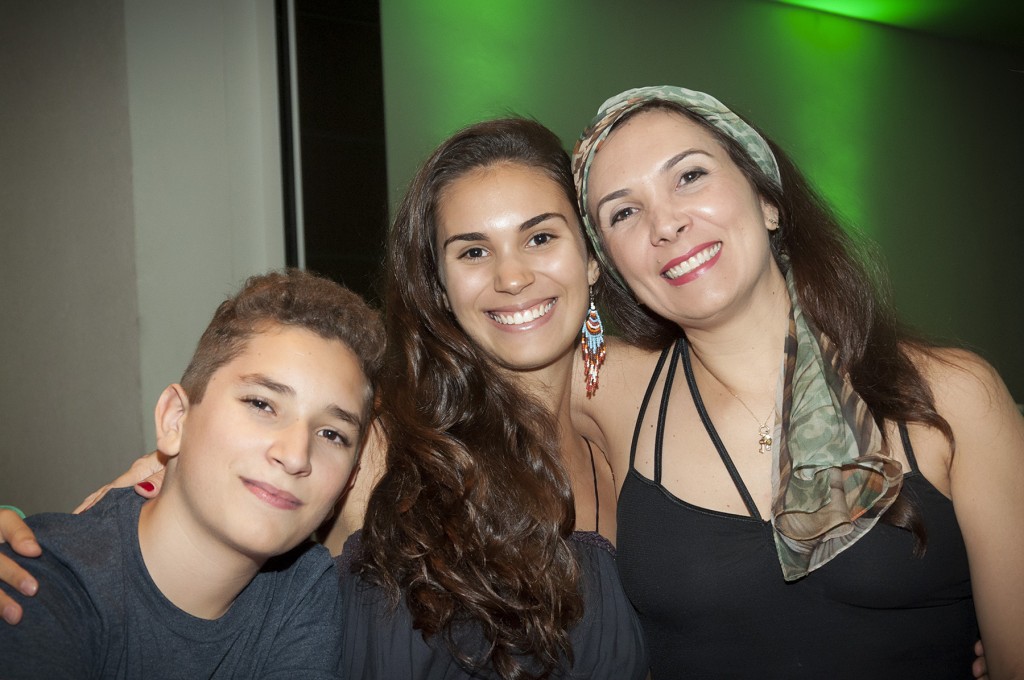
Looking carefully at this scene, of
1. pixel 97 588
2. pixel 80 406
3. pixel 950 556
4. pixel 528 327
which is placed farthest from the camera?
pixel 80 406

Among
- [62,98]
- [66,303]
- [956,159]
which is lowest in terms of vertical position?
[66,303]

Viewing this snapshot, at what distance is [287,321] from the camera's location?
1644 mm

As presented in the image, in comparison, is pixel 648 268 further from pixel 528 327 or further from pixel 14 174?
pixel 14 174

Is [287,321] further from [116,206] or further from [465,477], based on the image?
[116,206]

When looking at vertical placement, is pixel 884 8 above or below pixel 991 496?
above

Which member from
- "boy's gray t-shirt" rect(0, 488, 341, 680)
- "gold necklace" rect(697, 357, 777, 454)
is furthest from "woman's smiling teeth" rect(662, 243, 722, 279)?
"boy's gray t-shirt" rect(0, 488, 341, 680)

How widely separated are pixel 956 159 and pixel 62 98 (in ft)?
11.6

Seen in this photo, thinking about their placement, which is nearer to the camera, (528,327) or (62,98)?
(528,327)

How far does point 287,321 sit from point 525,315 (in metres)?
0.56

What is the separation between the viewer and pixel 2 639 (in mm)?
1293

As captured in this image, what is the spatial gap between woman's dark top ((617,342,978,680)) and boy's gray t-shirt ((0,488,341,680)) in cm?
70

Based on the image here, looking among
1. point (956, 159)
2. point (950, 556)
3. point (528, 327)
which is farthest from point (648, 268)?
point (956, 159)

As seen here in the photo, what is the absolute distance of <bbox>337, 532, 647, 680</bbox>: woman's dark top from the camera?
66.7 inches

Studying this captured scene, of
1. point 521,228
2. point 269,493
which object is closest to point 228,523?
point 269,493
